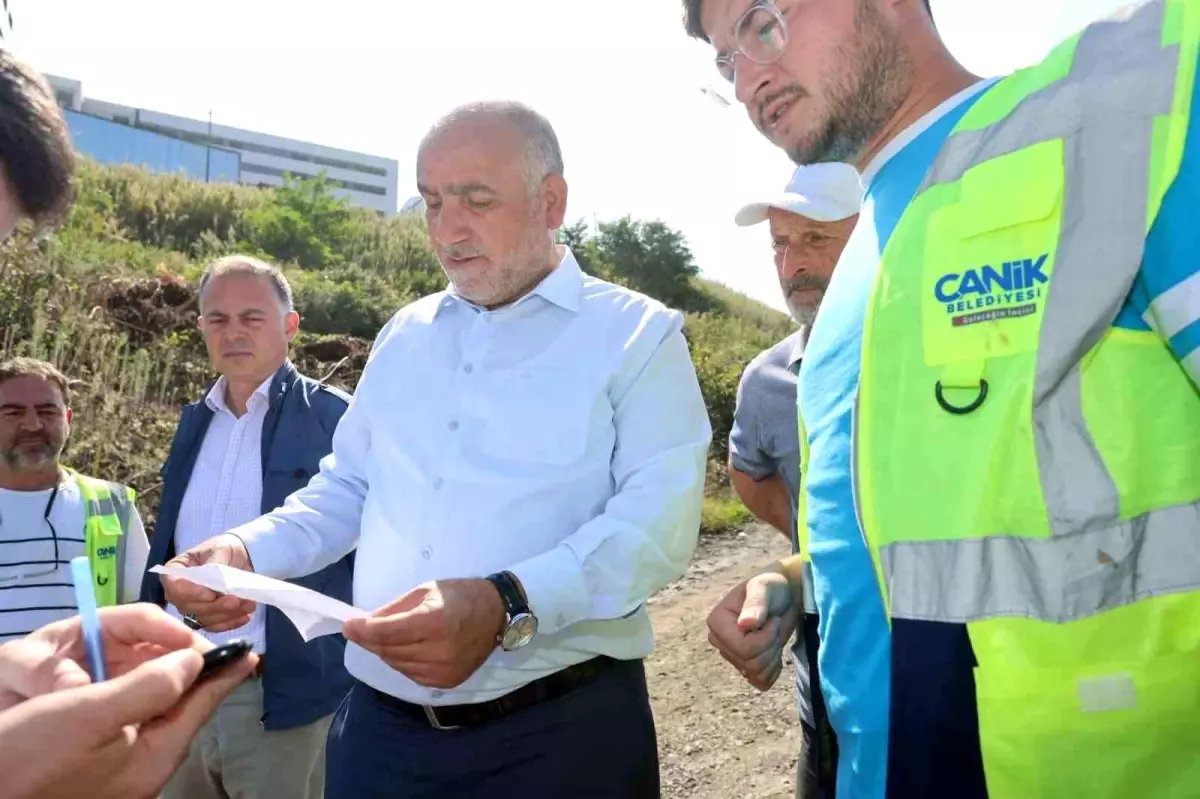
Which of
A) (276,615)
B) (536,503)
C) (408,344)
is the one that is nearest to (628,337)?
(536,503)

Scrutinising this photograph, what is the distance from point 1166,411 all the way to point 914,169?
0.57 meters

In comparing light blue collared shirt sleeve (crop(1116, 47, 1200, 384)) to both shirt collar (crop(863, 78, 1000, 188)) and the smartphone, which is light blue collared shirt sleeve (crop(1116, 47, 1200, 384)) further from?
the smartphone

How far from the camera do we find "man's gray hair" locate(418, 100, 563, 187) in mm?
2354

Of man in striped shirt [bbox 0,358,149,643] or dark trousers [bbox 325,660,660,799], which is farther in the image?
man in striped shirt [bbox 0,358,149,643]

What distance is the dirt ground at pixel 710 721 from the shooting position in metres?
4.32

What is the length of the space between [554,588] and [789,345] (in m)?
1.61

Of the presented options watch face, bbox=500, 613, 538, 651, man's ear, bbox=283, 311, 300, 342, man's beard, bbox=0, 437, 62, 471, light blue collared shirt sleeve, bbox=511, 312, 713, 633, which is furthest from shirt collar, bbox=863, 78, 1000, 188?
man's beard, bbox=0, 437, 62, 471

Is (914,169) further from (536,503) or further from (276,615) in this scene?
(276,615)

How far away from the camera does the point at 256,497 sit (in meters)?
3.38

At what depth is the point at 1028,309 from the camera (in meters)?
1.07

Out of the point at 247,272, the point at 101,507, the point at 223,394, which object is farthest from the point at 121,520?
the point at 247,272

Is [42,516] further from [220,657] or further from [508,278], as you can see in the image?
[220,657]

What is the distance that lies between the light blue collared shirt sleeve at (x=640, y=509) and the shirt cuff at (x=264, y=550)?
0.74m

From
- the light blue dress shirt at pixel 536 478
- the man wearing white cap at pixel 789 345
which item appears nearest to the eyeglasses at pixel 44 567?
the light blue dress shirt at pixel 536 478
